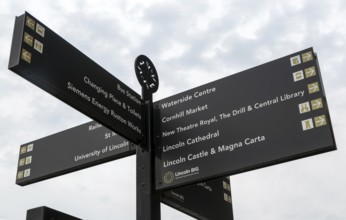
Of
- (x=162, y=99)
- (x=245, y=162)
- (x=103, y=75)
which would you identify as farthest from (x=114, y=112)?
(x=245, y=162)

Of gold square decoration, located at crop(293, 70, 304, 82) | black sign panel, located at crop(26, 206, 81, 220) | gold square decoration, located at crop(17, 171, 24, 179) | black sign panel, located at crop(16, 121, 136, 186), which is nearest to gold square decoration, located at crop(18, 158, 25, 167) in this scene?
black sign panel, located at crop(16, 121, 136, 186)

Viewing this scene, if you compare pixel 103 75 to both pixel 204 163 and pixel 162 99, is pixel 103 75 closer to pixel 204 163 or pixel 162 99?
pixel 162 99

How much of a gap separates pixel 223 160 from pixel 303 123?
27.3 inches

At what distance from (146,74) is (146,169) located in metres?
1.03

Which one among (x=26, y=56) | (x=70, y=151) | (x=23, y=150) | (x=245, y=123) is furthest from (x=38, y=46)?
(x=23, y=150)

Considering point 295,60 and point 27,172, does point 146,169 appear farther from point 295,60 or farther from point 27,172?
point 295,60

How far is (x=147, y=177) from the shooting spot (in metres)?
4.48

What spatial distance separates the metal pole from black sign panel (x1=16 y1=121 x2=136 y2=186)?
0.51ft

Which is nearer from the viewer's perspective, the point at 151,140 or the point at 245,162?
the point at 245,162

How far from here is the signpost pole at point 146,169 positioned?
14.1 feet

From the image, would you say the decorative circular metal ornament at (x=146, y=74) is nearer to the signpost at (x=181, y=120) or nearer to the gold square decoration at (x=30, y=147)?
the signpost at (x=181, y=120)

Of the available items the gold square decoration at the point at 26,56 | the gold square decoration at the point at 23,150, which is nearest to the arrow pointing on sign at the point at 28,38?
the gold square decoration at the point at 26,56

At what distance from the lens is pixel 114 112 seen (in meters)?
4.31

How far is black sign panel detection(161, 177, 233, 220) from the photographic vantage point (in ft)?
15.2
